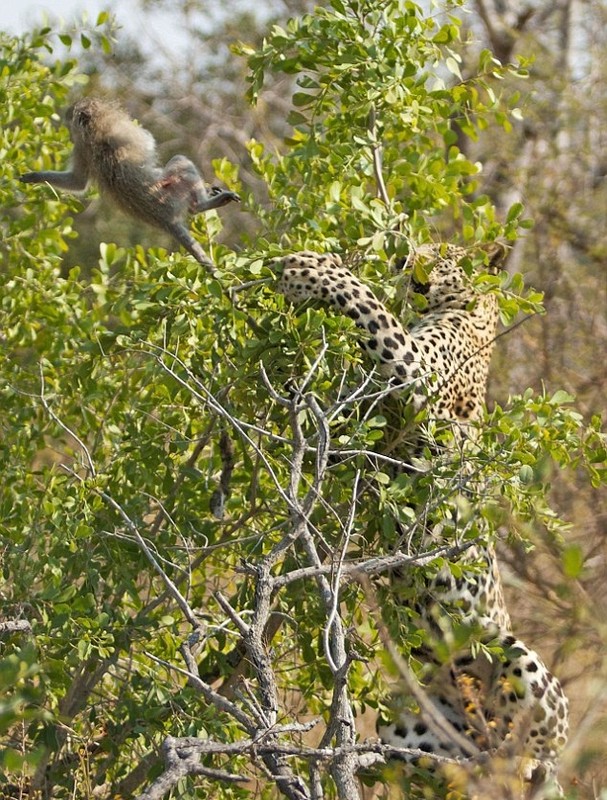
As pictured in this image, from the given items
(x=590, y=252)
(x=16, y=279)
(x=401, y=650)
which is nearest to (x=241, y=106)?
(x=590, y=252)

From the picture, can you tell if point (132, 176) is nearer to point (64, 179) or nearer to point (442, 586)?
point (64, 179)

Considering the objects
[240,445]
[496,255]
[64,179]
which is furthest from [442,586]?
[64,179]

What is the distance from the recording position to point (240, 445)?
5293 millimetres

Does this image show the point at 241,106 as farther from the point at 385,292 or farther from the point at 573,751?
the point at 573,751

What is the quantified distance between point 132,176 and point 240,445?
47.4 inches

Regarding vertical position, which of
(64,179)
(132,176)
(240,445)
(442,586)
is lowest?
(442,586)

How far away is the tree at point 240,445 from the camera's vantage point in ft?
15.5

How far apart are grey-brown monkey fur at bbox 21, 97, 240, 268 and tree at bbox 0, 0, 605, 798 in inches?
6.5

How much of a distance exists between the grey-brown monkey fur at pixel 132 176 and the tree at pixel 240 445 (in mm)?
165

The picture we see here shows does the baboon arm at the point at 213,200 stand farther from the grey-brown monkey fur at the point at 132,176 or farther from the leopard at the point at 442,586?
the leopard at the point at 442,586

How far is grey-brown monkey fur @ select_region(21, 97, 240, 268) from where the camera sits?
17.5 feet

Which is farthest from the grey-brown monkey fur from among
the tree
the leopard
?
the leopard

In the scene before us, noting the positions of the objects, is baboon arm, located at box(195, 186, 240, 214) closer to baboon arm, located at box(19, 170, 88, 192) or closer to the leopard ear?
baboon arm, located at box(19, 170, 88, 192)

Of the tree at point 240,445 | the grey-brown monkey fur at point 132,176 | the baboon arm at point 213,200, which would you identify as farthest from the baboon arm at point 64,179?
the baboon arm at point 213,200
